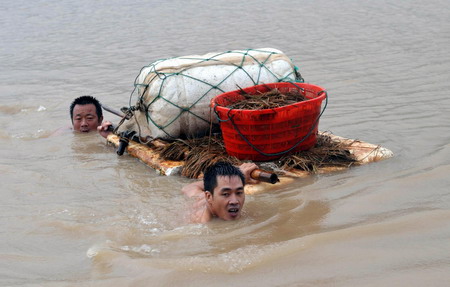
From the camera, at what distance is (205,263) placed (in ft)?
12.3

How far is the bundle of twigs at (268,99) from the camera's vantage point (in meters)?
5.47

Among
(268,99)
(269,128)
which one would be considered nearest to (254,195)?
(269,128)

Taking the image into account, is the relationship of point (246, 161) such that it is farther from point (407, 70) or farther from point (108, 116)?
point (407, 70)

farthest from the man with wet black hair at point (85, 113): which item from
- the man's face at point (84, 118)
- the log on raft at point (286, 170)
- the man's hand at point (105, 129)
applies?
the log on raft at point (286, 170)

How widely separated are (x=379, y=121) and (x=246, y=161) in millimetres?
2212

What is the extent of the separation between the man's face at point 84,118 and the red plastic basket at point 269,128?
2.72 meters

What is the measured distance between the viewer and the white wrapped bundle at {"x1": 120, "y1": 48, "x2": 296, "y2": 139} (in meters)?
6.08

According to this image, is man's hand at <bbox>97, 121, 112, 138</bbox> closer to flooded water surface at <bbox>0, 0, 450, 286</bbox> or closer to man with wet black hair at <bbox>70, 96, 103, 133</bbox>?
flooded water surface at <bbox>0, 0, 450, 286</bbox>

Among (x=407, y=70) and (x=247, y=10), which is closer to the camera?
(x=407, y=70)

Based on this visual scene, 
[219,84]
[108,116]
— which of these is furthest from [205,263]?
[108,116]

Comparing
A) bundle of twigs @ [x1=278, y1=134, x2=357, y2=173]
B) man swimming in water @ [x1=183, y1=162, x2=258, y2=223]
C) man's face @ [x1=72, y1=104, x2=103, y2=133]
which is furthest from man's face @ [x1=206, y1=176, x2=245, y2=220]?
man's face @ [x1=72, y1=104, x2=103, y2=133]

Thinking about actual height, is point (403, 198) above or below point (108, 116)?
above

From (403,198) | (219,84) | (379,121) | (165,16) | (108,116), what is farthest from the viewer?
(165,16)

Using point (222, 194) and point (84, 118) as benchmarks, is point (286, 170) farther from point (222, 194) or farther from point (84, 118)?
point (84, 118)
